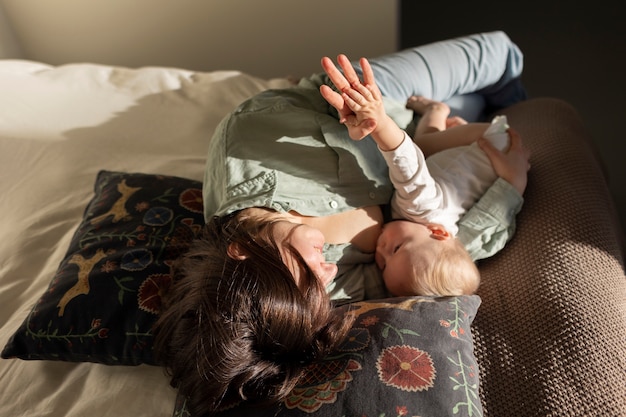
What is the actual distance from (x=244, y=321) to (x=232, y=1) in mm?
1445

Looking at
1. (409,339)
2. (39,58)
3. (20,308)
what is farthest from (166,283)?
(39,58)

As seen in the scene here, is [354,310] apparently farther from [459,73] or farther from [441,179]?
[459,73]

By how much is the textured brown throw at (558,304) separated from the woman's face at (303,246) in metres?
0.28

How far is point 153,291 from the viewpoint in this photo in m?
0.93

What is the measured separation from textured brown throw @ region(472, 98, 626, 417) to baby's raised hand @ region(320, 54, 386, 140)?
0.38m

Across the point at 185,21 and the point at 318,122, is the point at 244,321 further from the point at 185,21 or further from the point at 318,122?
the point at 185,21

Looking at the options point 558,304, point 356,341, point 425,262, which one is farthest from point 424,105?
point 356,341

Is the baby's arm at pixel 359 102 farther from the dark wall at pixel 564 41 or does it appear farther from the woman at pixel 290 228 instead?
the dark wall at pixel 564 41

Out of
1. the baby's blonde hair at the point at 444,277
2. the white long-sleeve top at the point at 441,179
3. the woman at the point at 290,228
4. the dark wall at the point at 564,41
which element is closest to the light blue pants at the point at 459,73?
the woman at the point at 290,228

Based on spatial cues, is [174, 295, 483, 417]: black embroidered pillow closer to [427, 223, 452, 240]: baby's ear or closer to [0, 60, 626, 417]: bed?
[0, 60, 626, 417]: bed

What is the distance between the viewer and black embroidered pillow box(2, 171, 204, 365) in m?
0.87

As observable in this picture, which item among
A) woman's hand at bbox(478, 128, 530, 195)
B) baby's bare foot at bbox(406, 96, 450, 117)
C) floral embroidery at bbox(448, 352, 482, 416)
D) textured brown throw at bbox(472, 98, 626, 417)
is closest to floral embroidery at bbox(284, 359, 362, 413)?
floral embroidery at bbox(448, 352, 482, 416)

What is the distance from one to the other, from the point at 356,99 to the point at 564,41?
1623 millimetres

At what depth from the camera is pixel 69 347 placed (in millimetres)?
875
